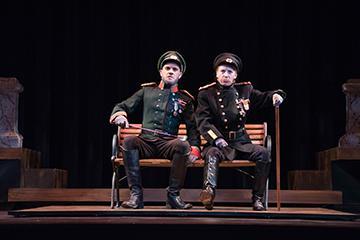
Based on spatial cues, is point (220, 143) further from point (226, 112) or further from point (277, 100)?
point (277, 100)

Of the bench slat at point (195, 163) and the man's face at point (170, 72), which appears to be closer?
the bench slat at point (195, 163)

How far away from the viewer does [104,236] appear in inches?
183

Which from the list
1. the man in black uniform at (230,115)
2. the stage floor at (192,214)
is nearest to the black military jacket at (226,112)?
the man in black uniform at (230,115)

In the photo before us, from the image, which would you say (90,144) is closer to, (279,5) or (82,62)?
(82,62)

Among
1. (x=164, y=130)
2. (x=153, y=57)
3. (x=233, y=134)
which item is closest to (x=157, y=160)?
(x=164, y=130)

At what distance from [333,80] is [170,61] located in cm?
216

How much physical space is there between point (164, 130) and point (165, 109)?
0.56ft

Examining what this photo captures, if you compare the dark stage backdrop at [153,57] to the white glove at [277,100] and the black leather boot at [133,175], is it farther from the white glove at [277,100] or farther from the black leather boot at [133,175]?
the black leather boot at [133,175]

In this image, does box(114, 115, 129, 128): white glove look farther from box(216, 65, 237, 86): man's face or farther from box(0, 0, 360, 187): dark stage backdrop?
box(0, 0, 360, 187): dark stage backdrop

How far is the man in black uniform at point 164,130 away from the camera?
205 inches

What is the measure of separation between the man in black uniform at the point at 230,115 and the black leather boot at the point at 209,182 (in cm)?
7

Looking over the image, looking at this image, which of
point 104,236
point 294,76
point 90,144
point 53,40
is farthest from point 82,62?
point 104,236

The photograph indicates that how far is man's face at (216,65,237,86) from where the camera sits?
18.0 feet

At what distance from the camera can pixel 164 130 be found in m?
5.53
